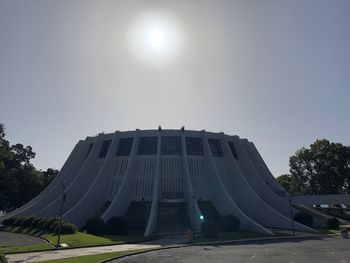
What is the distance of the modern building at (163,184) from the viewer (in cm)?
4725

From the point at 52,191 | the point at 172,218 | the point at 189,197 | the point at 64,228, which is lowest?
the point at 64,228

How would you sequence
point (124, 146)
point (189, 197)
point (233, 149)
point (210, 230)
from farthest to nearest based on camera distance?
point (233, 149) < point (124, 146) < point (189, 197) < point (210, 230)

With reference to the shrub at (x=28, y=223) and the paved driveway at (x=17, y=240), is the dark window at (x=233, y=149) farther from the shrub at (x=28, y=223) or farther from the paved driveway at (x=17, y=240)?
the paved driveway at (x=17, y=240)

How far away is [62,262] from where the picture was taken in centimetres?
2003

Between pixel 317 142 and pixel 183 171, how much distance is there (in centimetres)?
4725

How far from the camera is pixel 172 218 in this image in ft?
159

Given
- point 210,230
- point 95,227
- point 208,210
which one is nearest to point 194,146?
point 208,210

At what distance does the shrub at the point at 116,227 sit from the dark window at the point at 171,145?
15346mm

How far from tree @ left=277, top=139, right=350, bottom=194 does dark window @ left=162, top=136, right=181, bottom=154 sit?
141ft

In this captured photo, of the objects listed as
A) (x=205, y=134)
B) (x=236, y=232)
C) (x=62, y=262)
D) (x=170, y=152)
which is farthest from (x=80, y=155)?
(x=62, y=262)

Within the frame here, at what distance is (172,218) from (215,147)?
49.8ft

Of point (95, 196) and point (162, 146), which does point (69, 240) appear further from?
point (162, 146)

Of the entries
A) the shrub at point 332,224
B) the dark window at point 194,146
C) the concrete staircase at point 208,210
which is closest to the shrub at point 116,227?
the concrete staircase at point 208,210

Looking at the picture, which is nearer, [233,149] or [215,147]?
[215,147]
